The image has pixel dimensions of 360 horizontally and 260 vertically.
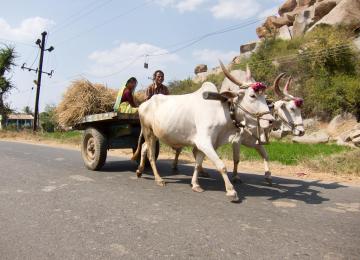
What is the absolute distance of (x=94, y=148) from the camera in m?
7.38

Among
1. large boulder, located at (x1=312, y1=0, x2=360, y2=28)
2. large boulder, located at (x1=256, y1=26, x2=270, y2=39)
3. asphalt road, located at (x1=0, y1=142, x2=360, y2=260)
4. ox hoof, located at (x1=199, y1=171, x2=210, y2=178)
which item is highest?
large boulder, located at (x1=256, y1=26, x2=270, y2=39)

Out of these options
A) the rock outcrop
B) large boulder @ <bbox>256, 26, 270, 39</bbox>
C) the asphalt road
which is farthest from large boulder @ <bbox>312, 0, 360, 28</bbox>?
the asphalt road

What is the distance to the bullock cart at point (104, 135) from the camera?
275 inches

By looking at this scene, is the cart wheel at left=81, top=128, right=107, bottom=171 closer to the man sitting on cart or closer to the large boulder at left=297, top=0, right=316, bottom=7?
the man sitting on cart

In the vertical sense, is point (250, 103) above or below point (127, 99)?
below

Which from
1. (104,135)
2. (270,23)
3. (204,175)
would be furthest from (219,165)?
(270,23)

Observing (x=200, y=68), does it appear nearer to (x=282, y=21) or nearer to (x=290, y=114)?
(x=282, y=21)

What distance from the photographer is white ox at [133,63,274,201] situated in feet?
17.6

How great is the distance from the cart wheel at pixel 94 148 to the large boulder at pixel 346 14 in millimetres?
32482

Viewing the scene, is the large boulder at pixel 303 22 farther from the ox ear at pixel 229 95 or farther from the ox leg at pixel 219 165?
the ox leg at pixel 219 165

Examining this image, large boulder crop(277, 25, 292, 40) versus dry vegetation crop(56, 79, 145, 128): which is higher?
large boulder crop(277, 25, 292, 40)

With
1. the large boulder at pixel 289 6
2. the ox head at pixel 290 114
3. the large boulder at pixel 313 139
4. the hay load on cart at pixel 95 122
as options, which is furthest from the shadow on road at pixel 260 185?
the large boulder at pixel 289 6

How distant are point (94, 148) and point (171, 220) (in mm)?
3786

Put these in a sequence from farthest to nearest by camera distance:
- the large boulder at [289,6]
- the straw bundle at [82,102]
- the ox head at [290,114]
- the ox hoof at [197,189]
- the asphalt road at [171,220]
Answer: the large boulder at [289,6]
the straw bundle at [82,102]
the ox head at [290,114]
the ox hoof at [197,189]
the asphalt road at [171,220]
